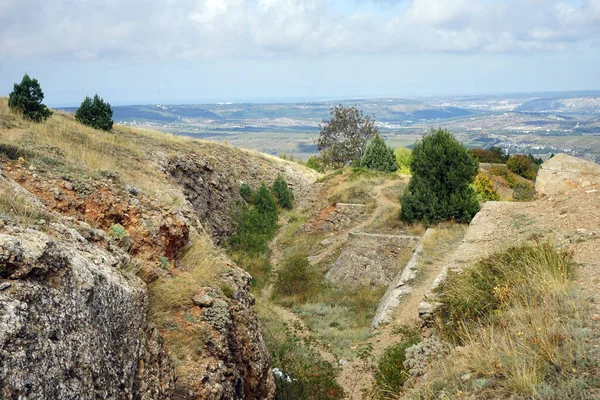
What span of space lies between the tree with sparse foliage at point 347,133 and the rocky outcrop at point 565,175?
3189 cm

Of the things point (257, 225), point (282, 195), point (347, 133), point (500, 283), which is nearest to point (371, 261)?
point (257, 225)

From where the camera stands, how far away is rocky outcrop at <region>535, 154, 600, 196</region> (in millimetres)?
11961

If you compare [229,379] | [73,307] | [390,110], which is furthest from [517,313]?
[390,110]

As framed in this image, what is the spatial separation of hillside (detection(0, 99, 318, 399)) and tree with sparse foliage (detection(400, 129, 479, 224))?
10.7 metres

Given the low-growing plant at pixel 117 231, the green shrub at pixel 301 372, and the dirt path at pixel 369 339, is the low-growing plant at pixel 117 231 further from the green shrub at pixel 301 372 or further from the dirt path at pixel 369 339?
the dirt path at pixel 369 339

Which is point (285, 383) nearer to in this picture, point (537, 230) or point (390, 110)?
point (537, 230)

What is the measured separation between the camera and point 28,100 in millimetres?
16188

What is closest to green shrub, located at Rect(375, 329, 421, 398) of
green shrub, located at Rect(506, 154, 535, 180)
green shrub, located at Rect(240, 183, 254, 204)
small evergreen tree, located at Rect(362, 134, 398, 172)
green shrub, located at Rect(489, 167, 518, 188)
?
green shrub, located at Rect(240, 183, 254, 204)

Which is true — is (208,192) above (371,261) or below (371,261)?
above

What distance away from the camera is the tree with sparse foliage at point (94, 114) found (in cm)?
2081

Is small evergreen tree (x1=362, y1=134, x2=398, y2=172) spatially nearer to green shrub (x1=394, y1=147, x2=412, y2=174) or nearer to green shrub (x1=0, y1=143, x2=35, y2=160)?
green shrub (x1=394, y1=147, x2=412, y2=174)

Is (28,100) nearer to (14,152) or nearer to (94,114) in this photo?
(94,114)

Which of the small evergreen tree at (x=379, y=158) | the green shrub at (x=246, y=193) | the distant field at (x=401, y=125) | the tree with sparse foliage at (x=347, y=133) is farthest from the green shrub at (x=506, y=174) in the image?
the distant field at (x=401, y=125)

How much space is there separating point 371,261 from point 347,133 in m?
31.2
